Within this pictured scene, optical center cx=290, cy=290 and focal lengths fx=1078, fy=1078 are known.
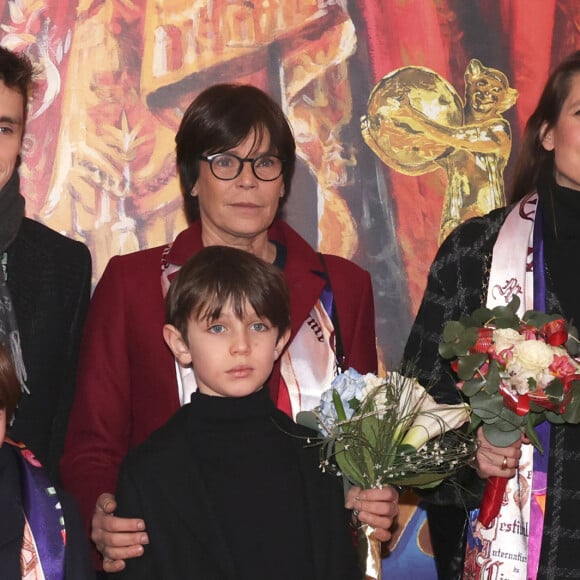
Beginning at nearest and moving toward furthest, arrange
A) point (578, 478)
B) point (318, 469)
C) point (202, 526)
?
point (202, 526) < point (318, 469) < point (578, 478)

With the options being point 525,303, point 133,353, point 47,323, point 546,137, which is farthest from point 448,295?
point 47,323

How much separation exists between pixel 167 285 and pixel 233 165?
408 millimetres

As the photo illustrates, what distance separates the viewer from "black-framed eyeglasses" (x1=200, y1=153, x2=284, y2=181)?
3.20 m

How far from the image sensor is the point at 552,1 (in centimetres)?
444

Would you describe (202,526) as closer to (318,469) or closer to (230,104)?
(318,469)

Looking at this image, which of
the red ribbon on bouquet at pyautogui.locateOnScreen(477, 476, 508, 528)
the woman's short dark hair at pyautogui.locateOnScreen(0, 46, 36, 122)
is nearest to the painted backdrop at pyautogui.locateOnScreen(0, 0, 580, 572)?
the woman's short dark hair at pyautogui.locateOnScreen(0, 46, 36, 122)

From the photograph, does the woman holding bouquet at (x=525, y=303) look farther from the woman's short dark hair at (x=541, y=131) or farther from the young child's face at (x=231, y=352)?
the young child's face at (x=231, y=352)

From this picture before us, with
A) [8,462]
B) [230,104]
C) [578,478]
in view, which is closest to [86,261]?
[230,104]

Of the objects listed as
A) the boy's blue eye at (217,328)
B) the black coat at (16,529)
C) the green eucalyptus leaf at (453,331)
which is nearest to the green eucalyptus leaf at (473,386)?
the green eucalyptus leaf at (453,331)

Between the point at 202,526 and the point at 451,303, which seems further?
the point at 451,303

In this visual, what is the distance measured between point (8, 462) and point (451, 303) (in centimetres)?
135

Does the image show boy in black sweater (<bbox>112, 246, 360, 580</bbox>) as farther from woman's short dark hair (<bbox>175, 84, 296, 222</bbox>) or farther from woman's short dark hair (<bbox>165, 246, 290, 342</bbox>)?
woman's short dark hair (<bbox>175, 84, 296, 222</bbox>)

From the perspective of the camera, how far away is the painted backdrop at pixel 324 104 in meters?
A: 4.02

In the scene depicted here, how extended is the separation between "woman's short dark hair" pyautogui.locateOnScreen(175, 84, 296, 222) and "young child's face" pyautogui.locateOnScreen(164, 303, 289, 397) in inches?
25.9
